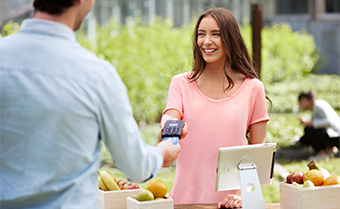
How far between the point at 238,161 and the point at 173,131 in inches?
14.9

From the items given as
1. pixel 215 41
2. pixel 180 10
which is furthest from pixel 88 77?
pixel 180 10

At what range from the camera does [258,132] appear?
7.59ft

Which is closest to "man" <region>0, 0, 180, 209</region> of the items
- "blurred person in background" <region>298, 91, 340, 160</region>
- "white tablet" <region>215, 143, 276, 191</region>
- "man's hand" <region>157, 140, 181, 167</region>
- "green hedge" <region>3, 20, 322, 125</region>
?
"man's hand" <region>157, 140, 181, 167</region>

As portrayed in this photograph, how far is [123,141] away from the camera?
1267 mm

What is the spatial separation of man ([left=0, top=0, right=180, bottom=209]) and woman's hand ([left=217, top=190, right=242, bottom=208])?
3.29 feet

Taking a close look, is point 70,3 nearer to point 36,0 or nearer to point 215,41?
point 36,0

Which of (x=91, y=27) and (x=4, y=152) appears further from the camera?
(x=91, y=27)

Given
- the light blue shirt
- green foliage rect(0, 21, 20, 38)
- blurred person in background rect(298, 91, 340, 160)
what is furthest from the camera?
blurred person in background rect(298, 91, 340, 160)

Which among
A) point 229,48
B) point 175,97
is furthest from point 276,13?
point 175,97

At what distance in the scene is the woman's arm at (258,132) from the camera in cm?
231

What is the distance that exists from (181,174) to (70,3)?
1375 mm

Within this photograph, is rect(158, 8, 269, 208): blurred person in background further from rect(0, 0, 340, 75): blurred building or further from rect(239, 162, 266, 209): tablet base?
rect(0, 0, 340, 75): blurred building

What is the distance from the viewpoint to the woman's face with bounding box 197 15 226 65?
2312 mm

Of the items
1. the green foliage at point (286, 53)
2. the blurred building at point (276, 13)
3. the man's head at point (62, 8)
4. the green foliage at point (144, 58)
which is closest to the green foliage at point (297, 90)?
the green foliage at point (286, 53)
